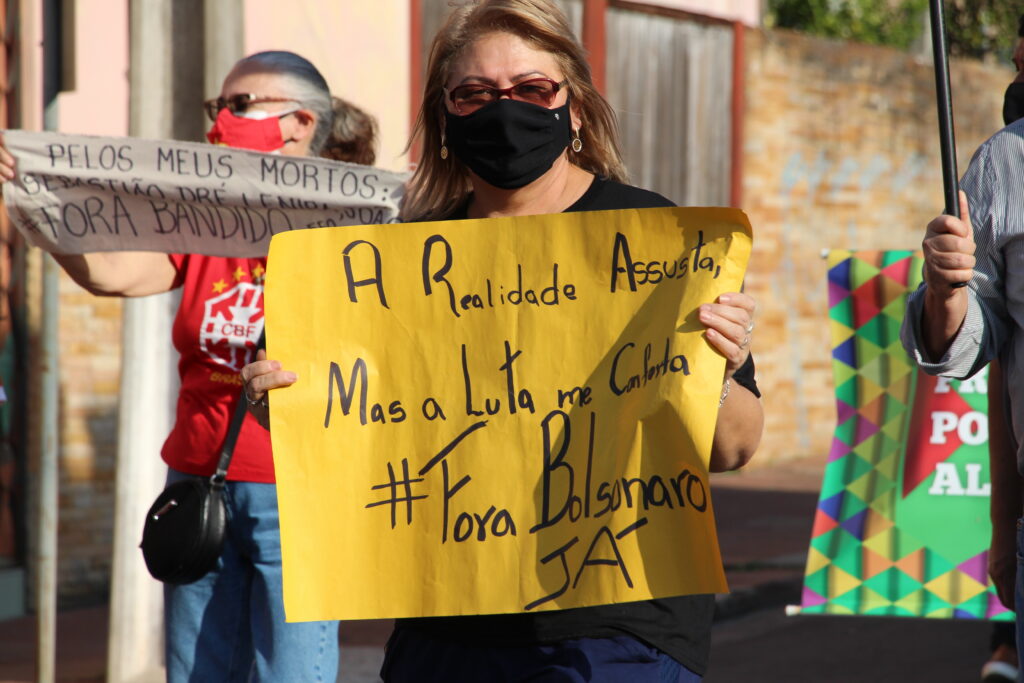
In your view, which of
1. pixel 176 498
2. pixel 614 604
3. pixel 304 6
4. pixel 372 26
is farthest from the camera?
pixel 372 26

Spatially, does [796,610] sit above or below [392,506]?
below

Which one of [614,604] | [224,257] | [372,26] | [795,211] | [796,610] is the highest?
[372,26]

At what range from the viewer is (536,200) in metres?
2.47

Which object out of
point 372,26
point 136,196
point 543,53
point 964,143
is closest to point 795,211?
point 964,143

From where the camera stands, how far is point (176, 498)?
10.9 feet

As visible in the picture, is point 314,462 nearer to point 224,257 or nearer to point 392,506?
point 392,506

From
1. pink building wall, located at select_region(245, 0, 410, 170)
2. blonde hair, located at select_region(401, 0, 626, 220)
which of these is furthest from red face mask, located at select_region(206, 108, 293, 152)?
pink building wall, located at select_region(245, 0, 410, 170)

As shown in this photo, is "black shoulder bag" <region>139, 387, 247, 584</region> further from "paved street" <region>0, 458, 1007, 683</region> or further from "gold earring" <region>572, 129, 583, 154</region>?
"paved street" <region>0, 458, 1007, 683</region>

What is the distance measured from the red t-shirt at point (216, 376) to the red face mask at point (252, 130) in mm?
428

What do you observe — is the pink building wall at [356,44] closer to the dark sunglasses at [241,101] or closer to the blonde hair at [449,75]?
the dark sunglasses at [241,101]

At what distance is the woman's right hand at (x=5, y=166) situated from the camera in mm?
3547

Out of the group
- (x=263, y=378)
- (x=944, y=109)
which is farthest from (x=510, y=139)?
(x=944, y=109)

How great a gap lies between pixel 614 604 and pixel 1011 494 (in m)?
1.13

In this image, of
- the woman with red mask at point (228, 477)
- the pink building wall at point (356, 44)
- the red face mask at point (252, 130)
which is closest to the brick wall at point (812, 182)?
the pink building wall at point (356, 44)
